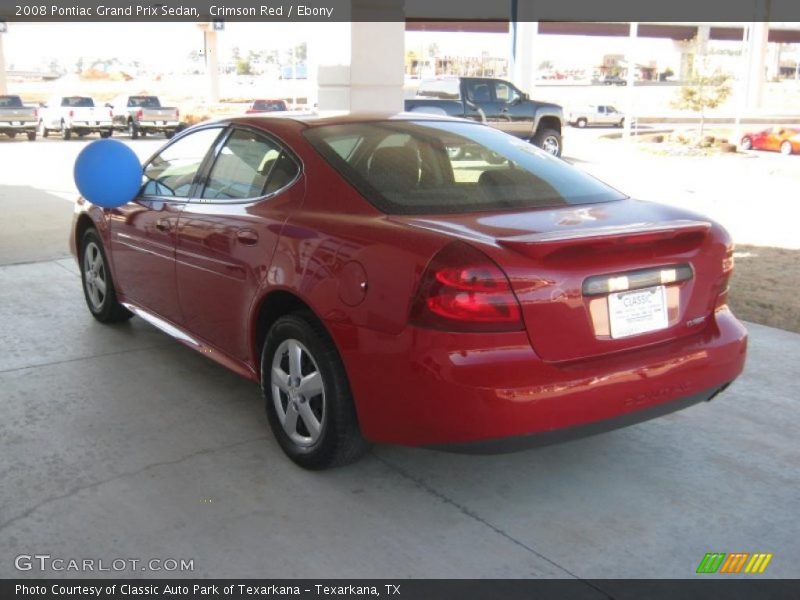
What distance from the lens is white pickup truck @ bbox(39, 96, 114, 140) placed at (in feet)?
101

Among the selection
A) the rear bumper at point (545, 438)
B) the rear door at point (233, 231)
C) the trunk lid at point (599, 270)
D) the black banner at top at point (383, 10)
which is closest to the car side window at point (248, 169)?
the rear door at point (233, 231)

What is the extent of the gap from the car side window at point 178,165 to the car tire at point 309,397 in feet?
4.26

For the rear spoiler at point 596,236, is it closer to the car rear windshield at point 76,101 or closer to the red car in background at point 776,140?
the red car in background at point 776,140

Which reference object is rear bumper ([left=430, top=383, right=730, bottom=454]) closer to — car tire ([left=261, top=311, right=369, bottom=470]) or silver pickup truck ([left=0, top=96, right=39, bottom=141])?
car tire ([left=261, top=311, right=369, bottom=470])

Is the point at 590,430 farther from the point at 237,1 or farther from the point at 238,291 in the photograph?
the point at 237,1

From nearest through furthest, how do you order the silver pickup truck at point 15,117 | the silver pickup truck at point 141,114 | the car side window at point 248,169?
the car side window at point 248,169
the silver pickup truck at point 15,117
the silver pickup truck at point 141,114

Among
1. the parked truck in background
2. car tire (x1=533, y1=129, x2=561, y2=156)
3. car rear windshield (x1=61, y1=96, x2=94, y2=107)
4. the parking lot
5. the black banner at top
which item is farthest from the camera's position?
car rear windshield (x1=61, y1=96, x2=94, y2=107)

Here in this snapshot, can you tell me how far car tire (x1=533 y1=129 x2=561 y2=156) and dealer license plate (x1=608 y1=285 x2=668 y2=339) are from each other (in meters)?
17.8

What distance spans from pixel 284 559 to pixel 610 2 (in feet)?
175

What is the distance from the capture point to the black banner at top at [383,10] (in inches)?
463
